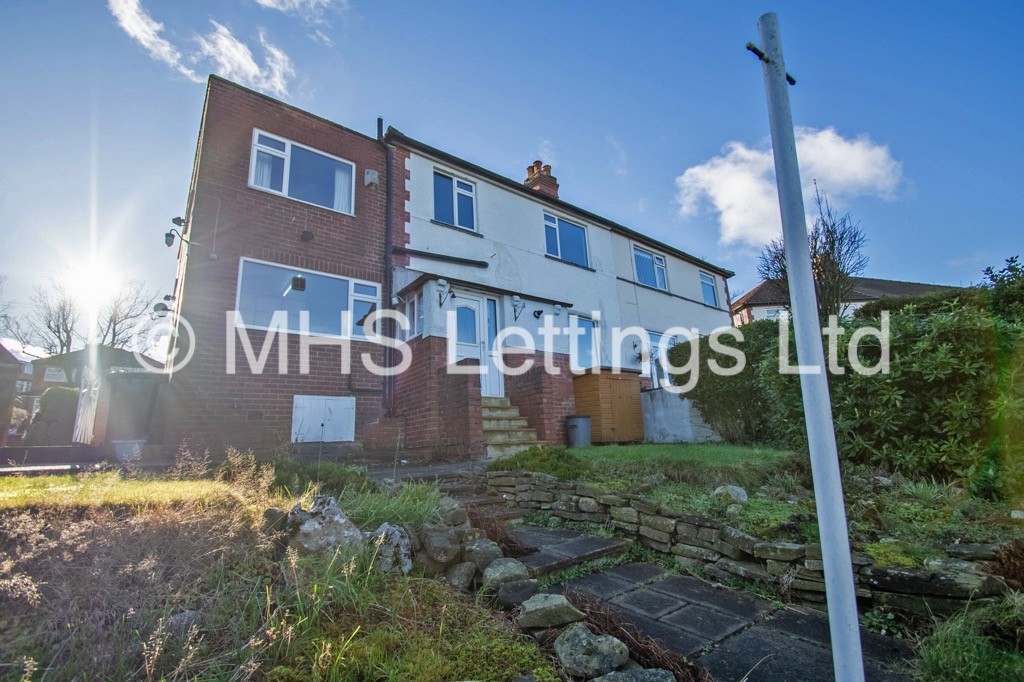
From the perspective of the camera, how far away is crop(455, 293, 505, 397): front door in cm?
901

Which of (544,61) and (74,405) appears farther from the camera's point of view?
(74,405)

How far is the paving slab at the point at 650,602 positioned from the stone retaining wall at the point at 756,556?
1.61 ft

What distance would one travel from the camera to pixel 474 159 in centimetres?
1130

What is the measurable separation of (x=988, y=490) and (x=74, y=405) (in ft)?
48.2

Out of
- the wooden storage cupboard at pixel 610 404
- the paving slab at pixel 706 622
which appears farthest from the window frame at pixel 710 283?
the paving slab at pixel 706 622

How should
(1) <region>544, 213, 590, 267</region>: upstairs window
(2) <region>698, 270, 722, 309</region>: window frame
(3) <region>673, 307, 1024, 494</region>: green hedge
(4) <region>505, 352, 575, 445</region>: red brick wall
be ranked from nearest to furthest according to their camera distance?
(3) <region>673, 307, 1024, 494</region>: green hedge
(4) <region>505, 352, 575, 445</region>: red brick wall
(1) <region>544, 213, 590, 267</region>: upstairs window
(2) <region>698, 270, 722, 309</region>: window frame

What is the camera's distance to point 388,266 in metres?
9.18

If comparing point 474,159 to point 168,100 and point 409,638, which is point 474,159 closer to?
point 168,100

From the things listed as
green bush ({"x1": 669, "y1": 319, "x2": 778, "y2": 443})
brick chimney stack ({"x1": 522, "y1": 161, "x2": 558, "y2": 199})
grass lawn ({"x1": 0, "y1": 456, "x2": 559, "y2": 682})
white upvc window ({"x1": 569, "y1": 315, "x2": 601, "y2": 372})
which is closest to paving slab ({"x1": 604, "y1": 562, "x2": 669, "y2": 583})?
grass lawn ({"x1": 0, "y1": 456, "x2": 559, "y2": 682})

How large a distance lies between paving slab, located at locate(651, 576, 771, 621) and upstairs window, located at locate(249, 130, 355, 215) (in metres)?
8.60

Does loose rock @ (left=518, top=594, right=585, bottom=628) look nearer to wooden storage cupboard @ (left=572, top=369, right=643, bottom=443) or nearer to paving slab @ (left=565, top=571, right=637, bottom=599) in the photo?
paving slab @ (left=565, top=571, right=637, bottom=599)

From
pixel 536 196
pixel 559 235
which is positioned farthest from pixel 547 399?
pixel 536 196

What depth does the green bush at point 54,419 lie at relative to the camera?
967 cm

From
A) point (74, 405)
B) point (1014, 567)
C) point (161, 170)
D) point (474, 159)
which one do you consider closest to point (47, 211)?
point (161, 170)
